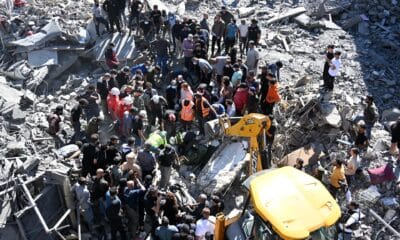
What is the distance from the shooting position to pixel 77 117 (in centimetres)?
1434

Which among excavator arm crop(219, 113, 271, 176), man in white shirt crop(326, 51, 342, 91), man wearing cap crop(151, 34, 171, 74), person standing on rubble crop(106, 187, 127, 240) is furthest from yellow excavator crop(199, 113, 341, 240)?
man wearing cap crop(151, 34, 171, 74)

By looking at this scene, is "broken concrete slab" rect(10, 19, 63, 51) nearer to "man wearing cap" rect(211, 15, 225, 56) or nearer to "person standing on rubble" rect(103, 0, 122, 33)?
"person standing on rubble" rect(103, 0, 122, 33)

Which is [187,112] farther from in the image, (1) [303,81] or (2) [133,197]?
(1) [303,81]

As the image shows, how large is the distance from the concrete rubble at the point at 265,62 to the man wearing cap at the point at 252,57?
3.74ft

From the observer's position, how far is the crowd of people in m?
12.0

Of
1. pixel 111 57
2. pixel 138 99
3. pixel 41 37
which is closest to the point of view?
pixel 138 99

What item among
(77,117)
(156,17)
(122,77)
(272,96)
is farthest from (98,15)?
(272,96)

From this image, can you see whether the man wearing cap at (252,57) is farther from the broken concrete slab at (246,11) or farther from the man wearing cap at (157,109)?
the broken concrete slab at (246,11)

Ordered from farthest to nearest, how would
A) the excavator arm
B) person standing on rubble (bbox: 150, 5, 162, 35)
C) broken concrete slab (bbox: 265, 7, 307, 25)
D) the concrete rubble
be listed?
1. broken concrete slab (bbox: 265, 7, 307, 25)
2. person standing on rubble (bbox: 150, 5, 162, 35)
3. the concrete rubble
4. the excavator arm

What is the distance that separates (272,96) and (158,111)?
291cm

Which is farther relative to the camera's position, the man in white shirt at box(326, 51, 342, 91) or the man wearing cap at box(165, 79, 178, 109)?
the man in white shirt at box(326, 51, 342, 91)

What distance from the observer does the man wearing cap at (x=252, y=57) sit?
54.0 feet

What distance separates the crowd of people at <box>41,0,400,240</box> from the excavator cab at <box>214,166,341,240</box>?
108 centimetres

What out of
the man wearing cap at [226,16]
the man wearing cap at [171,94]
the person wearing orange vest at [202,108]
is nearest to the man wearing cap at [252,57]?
the man wearing cap at [226,16]
